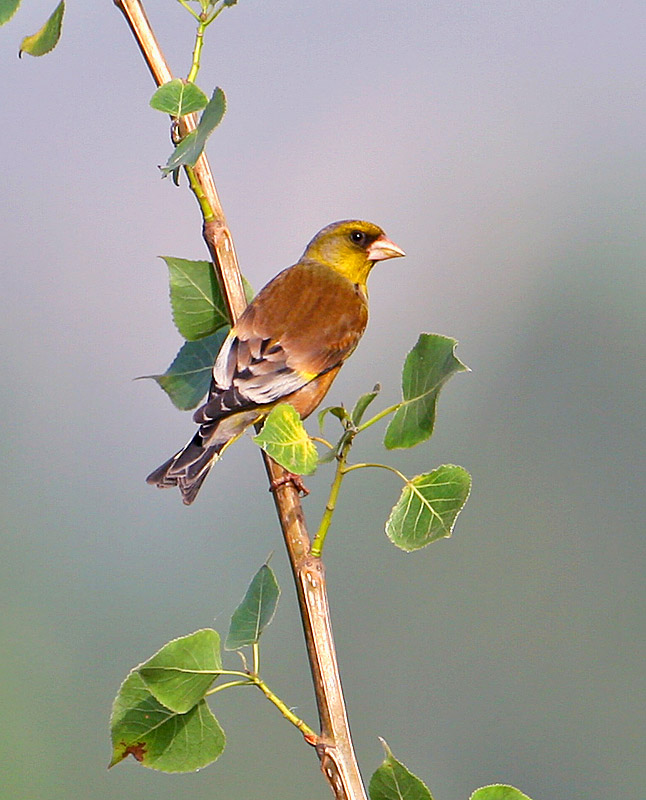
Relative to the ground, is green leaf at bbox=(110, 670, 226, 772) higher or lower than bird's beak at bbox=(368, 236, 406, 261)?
lower

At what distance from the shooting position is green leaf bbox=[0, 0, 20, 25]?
699 mm

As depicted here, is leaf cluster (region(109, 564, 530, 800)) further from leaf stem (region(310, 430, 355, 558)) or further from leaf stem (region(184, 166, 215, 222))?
leaf stem (region(184, 166, 215, 222))

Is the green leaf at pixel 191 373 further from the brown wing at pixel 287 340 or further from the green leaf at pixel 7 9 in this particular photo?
the green leaf at pixel 7 9

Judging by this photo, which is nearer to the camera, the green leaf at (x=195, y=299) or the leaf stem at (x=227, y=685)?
the leaf stem at (x=227, y=685)

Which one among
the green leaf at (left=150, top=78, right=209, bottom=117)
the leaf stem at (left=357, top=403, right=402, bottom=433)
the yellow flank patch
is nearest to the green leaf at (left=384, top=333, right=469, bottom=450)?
the leaf stem at (left=357, top=403, right=402, bottom=433)

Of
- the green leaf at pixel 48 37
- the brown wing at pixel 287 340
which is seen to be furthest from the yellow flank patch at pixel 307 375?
the green leaf at pixel 48 37

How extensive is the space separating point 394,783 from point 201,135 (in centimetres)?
41

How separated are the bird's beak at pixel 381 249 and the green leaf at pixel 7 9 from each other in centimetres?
101

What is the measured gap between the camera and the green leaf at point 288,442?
590 millimetres

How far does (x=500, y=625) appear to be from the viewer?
32.7 ft

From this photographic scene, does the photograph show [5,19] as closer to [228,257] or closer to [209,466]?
[228,257]

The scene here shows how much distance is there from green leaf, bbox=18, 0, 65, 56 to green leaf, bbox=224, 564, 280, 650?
1.41 feet

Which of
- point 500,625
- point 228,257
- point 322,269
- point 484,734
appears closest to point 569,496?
point 500,625

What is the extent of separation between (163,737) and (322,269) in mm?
1024
